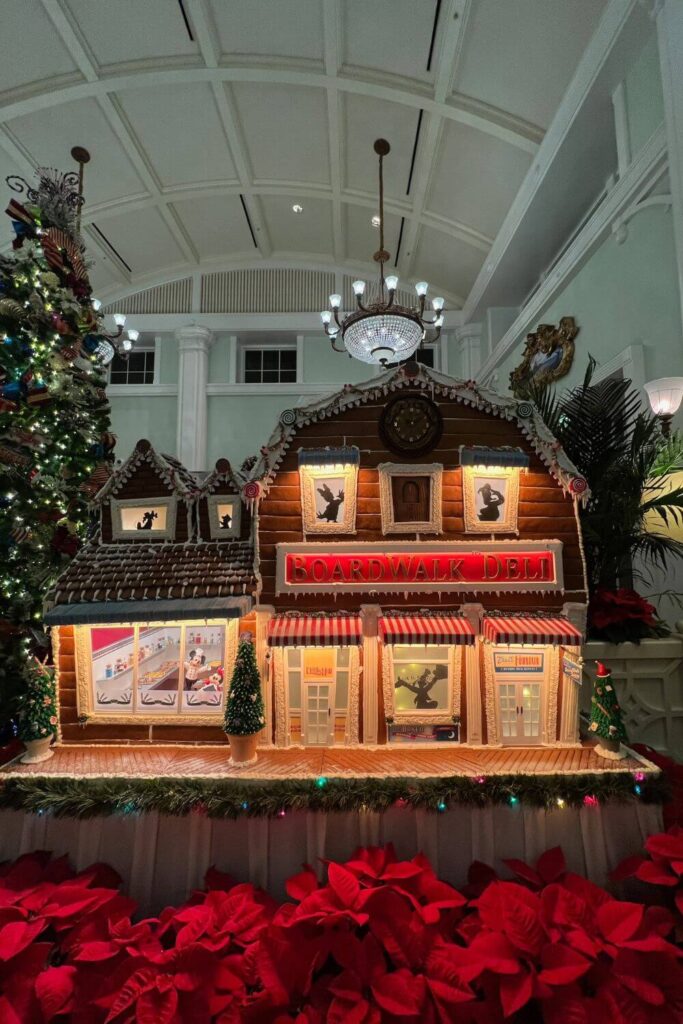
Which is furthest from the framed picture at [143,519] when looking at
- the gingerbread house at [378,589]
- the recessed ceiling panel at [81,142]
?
the recessed ceiling panel at [81,142]

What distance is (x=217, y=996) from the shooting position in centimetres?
253

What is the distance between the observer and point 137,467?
4996 millimetres

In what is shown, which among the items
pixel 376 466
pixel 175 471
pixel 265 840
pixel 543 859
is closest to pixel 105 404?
pixel 175 471

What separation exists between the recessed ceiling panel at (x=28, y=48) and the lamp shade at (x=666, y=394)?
9591mm

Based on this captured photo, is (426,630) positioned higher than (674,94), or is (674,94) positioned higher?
(674,94)

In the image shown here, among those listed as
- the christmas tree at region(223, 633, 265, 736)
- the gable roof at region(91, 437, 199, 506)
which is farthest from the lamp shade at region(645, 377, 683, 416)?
the gable roof at region(91, 437, 199, 506)

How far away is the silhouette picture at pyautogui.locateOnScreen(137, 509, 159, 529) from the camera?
4.91 metres

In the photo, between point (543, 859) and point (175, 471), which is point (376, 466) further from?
point (543, 859)

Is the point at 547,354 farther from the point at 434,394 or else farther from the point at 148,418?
the point at 148,418

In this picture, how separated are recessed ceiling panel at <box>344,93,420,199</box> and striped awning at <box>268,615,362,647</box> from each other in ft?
28.6

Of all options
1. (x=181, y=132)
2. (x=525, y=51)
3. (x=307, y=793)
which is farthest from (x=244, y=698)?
(x=181, y=132)

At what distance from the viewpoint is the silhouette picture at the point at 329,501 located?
4.39 meters

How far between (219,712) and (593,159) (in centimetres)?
906

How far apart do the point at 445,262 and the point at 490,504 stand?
9.18m
